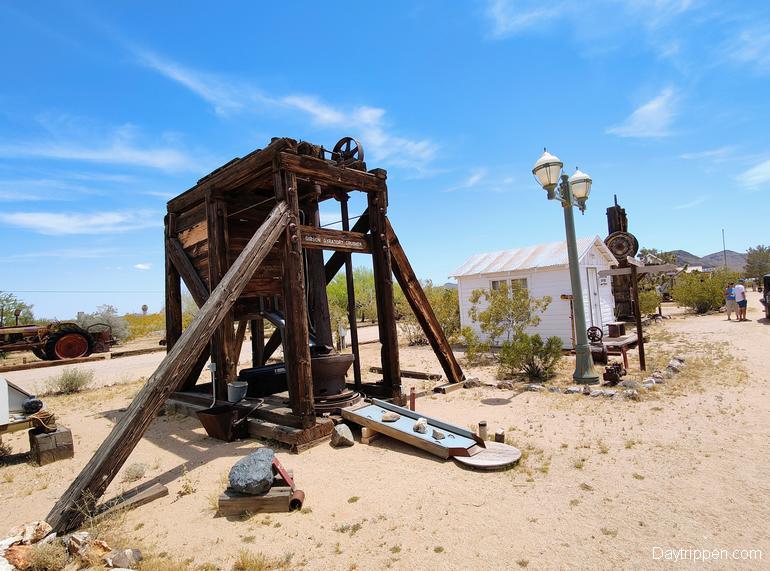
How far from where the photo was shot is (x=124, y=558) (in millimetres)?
3105

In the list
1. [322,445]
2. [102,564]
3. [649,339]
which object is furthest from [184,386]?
[649,339]

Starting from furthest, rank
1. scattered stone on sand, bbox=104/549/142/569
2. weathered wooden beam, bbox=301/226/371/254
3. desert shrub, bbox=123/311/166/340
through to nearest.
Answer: desert shrub, bbox=123/311/166/340
weathered wooden beam, bbox=301/226/371/254
scattered stone on sand, bbox=104/549/142/569

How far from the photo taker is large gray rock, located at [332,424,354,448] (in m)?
5.55

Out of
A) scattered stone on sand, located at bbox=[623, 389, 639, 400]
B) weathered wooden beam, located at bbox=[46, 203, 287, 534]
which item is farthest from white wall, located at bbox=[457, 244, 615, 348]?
weathered wooden beam, located at bbox=[46, 203, 287, 534]

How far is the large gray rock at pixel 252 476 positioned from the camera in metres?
3.88

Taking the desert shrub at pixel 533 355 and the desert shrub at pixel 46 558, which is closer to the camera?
the desert shrub at pixel 46 558

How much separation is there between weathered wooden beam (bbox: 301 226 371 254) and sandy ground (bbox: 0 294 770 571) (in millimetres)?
2907

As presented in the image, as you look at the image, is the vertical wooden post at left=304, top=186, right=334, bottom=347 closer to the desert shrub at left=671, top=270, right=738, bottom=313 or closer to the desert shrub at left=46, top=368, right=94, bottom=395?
the desert shrub at left=46, top=368, right=94, bottom=395

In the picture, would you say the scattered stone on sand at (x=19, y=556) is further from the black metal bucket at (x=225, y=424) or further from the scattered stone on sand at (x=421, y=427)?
the scattered stone on sand at (x=421, y=427)

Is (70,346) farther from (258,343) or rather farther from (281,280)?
(281,280)

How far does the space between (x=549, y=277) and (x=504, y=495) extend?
38.6ft

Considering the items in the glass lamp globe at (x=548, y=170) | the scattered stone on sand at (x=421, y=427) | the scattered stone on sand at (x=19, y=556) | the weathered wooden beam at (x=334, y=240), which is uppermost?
the glass lamp globe at (x=548, y=170)

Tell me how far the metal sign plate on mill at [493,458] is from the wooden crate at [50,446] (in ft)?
17.2

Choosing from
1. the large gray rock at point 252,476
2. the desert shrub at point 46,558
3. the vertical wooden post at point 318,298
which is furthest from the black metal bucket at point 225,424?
the desert shrub at point 46,558
